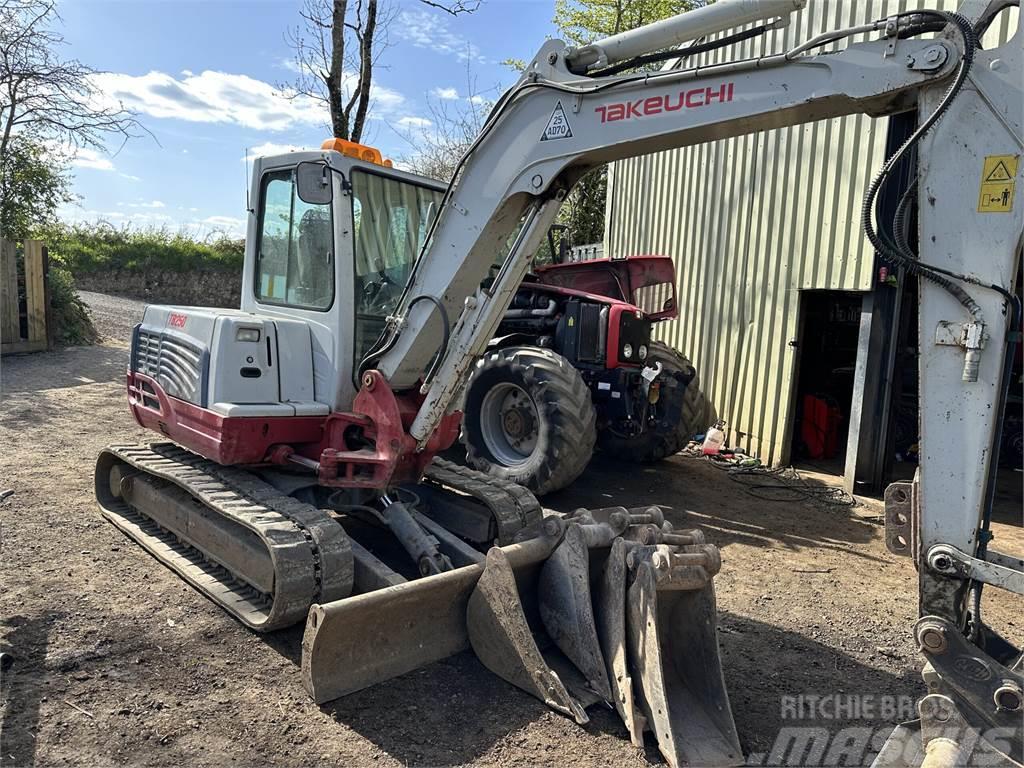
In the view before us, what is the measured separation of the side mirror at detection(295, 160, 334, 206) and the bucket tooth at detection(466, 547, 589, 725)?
2162mm

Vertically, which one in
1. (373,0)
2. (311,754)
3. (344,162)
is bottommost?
(311,754)

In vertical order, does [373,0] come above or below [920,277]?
above

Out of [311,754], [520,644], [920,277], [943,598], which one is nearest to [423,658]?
[520,644]

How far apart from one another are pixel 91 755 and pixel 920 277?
351 cm

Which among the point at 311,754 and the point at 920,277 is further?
the point at 311,754

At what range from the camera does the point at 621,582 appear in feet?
10.6

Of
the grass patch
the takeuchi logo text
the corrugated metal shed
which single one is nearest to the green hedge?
the grass patch

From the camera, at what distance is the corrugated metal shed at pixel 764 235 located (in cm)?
747

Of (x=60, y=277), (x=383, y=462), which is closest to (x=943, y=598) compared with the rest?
(x=383, y=462)

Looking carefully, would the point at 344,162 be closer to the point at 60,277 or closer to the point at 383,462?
the point at 383,462

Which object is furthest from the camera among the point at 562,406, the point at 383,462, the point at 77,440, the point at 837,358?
the point at 837,358

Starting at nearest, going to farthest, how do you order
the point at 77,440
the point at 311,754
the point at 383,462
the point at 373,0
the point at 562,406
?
the point at 311,754
the point at 383,462
the point at 562,406
the point at 77,440
the point at 373,0

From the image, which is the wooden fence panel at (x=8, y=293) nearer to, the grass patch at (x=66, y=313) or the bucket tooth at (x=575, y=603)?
the grass patch at (x=66, y=313)

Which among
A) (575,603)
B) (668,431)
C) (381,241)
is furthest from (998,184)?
(668,431)
